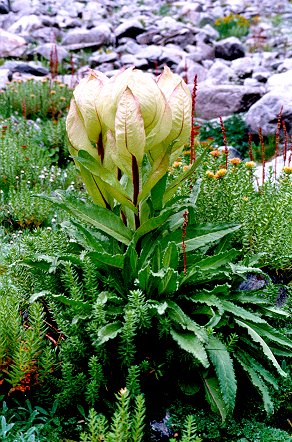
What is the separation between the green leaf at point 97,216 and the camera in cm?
271

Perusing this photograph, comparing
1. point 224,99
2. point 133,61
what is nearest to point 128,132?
point 224,99

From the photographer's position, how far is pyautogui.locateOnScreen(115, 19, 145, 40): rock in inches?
606

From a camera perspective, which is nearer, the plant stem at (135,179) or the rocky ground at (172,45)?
the plant stem at (135,179)

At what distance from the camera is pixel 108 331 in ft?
7.95

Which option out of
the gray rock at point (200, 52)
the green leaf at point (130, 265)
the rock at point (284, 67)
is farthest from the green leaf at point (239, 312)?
the gray rock at point (200, 52)

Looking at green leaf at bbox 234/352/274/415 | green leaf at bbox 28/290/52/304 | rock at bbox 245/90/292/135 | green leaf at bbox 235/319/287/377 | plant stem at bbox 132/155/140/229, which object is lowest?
rock at bbox 245/90/292/135

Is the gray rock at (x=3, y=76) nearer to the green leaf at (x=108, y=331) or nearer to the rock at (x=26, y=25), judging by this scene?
the rock at (x=26, y=25)

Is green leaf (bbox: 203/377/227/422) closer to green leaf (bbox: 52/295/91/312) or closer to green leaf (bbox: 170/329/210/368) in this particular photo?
green leaf (bbox: 170/329/210/368)

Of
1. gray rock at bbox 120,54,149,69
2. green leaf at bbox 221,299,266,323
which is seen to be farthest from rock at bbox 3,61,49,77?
green leaf at bbox 221,299,266,323

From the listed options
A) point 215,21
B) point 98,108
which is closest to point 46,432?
point 98,108

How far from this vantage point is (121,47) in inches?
568

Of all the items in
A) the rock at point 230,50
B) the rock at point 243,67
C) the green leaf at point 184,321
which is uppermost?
the green leaf at point 184,321

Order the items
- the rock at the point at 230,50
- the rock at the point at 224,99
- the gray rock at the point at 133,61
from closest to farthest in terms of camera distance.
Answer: the rock at the point at 224,99
the gray rock at the point at 133,61
the rock at the point at 230,50

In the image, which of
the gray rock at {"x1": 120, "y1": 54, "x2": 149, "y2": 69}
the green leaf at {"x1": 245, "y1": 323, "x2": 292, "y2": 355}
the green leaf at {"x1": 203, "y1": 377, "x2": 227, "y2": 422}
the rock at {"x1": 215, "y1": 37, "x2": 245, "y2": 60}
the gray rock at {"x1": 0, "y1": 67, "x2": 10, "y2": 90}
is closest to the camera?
the green leaf at {"x1": 203, "y1": 377, "x2": 227, "y2": 422}
